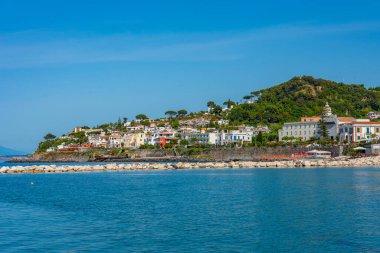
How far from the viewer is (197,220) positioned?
67.8ft

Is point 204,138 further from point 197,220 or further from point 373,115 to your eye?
point 197,220

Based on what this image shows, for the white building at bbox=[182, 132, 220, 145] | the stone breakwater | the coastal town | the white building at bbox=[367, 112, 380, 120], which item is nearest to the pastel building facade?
the coastal town

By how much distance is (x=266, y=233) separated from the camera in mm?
17891

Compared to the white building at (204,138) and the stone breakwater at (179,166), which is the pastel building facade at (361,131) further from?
the white building at (204,138)

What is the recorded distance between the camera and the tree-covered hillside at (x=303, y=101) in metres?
121

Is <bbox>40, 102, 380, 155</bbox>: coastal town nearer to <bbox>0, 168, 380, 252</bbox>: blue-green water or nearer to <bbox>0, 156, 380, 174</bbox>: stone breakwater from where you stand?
<bbox>0, 156, 380, 174</bbox>: stone breakwater

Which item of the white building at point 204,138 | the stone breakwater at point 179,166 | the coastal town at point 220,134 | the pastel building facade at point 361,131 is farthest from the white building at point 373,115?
the stone breakwater at point 179,166

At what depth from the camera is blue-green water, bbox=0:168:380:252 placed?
16312 millimetres

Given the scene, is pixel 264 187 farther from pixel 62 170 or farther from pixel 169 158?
pixel 169 158

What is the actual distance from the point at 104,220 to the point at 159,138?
3666 inches

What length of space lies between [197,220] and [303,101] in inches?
4384

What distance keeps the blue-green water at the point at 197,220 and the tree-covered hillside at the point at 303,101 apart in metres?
88.6

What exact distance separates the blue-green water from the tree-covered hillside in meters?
88.6

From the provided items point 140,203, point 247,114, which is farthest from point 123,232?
point 247,114
